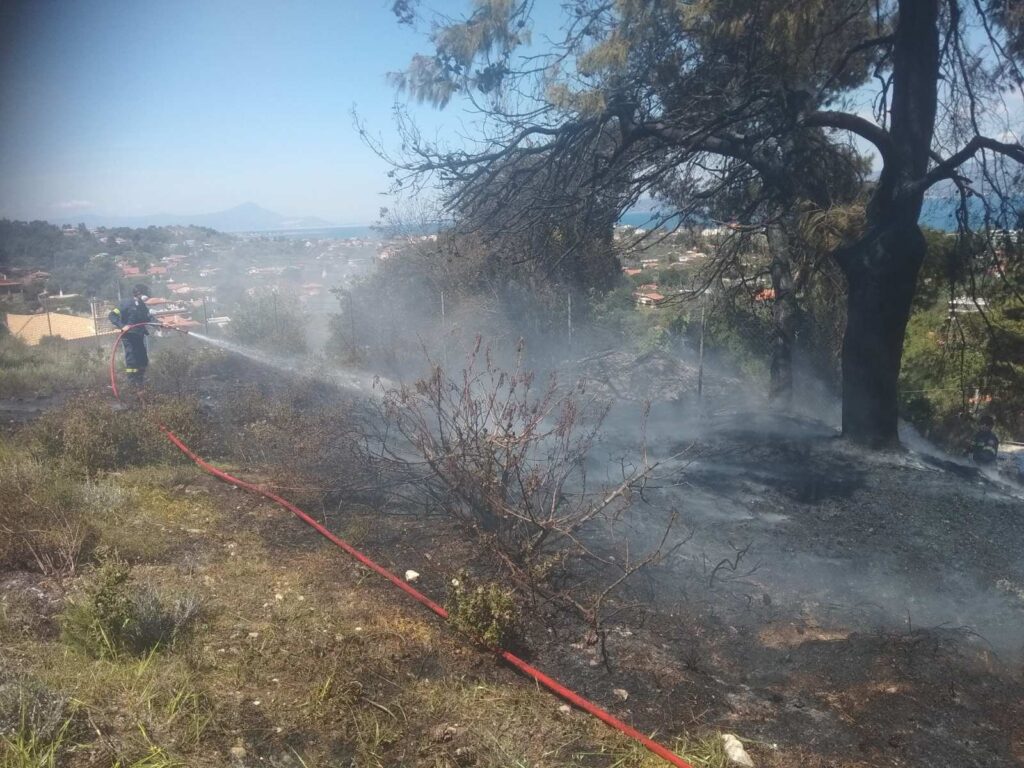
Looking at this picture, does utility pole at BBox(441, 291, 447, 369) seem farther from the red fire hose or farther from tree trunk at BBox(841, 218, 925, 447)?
tree trunk at BBox(841, 218, 925, 447)

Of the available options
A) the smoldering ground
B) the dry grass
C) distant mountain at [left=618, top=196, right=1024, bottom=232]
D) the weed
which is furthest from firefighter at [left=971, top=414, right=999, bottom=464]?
the weed

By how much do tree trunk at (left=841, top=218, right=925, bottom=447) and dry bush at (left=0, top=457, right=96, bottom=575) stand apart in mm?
6625

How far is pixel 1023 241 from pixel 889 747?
635 centimetres

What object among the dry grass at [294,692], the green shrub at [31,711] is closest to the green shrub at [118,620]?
the dry grass at [294,692]

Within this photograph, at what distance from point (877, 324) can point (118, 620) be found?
6.64m

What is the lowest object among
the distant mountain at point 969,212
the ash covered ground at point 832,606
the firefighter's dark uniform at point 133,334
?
the ash covered ground at point 832,606

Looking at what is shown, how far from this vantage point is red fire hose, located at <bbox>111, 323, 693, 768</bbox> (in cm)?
299

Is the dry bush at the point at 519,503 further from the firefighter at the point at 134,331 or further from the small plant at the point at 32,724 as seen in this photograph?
the firefighter at the point at 134,331

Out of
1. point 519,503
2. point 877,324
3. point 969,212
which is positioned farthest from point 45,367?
point 969,212

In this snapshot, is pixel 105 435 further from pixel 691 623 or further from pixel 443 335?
pixel 443 335

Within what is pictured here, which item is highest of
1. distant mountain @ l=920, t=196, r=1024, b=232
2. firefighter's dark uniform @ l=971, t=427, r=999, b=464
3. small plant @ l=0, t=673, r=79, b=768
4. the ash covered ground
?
distant mountain @ l=920, t=196, r=1024, b=232

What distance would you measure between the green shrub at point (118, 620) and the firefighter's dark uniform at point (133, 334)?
7.08 m

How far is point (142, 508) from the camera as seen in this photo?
5484 mm

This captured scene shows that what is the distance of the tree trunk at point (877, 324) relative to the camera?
21.6 feet
